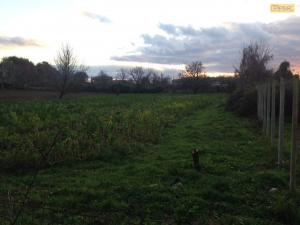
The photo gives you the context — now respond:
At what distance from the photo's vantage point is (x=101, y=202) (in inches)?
300

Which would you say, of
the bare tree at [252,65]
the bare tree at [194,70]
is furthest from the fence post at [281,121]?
the bare tree at [194,70]

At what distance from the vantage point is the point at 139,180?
9.45 metres

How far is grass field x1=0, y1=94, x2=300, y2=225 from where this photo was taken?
7.07 m

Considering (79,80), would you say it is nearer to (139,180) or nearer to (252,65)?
(252,65)

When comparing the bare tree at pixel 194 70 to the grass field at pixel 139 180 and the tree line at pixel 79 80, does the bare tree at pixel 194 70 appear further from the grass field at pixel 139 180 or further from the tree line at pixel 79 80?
the grass field at pixel 139 180

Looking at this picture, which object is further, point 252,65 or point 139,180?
point 252,65

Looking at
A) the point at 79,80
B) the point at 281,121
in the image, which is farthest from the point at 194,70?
the point at 281,121

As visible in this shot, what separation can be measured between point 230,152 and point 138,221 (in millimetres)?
7391

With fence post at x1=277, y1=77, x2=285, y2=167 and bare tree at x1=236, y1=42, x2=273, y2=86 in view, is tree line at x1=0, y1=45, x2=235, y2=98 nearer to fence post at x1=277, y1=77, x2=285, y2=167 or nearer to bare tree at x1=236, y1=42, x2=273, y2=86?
bare tree at x1=236, y1=42, x2=273, y2=86

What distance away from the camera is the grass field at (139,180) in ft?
23.2

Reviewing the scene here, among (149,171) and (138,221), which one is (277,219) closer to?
(138,221)

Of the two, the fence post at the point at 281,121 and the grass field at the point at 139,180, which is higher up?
the fence post at the point at 281,121

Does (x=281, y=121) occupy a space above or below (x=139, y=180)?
above

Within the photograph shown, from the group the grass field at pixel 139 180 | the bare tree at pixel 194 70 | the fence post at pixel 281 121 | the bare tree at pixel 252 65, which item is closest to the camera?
the grass field at pixel 139 180
